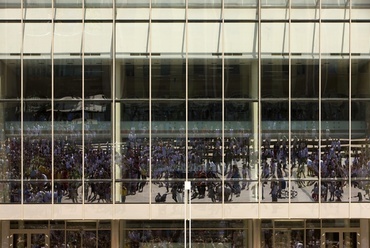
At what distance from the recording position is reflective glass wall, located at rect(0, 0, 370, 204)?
25.3 meters

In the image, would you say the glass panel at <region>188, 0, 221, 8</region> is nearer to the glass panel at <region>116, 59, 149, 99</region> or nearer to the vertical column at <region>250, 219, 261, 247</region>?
the glass panel at <region>116, 59, 149, 99</region>

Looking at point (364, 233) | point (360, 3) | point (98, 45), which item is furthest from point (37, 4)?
point (364, 233)

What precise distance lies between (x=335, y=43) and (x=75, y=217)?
446 inches

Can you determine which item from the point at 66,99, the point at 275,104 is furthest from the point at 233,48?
the point at 66,99

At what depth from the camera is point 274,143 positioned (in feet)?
83.5

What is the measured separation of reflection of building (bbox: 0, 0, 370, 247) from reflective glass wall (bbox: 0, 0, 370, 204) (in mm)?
39

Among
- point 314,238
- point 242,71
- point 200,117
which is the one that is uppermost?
point 242,71

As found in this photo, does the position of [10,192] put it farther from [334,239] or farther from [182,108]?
[334,239]

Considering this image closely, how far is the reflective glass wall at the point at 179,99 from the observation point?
25266 millimetres

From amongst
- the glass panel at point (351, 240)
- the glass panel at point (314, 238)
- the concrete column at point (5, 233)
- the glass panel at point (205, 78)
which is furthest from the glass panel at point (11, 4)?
the glass panel at point (351, 240)

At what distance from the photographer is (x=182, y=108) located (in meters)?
25.3

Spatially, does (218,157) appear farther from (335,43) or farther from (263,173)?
(335,43)

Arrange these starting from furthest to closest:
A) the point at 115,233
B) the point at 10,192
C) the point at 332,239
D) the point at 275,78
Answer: the point at 332,239
the point at 115,233
the point at 275,78
the point at 10,192

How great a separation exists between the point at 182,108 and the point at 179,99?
344 millimetres
